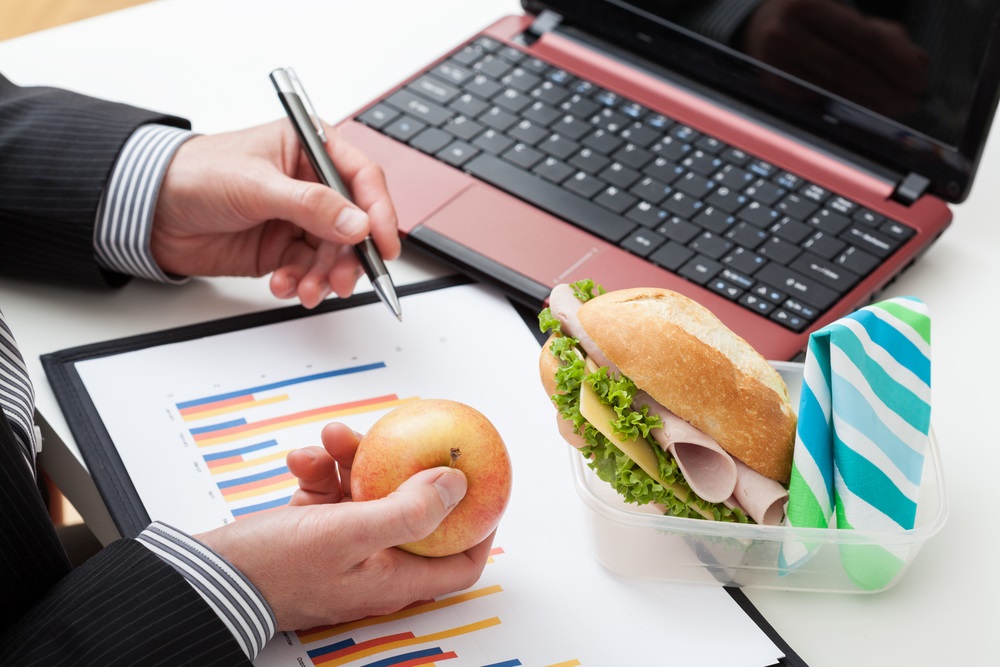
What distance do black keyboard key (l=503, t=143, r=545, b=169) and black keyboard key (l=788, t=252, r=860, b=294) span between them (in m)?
0.27

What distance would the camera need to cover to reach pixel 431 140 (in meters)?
Result: 1.09

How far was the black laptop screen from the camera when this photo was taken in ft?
3.07

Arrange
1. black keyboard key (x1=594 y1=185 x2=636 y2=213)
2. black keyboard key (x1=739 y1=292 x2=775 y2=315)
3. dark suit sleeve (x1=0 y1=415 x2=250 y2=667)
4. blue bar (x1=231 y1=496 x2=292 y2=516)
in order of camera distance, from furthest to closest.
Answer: black keyboard key (x1=594 y1=185 x2=636 y2=213) < black keyboard key (x1=739 y1=292 x2=775 y2=315) < blue bar (x1=231 y1=496 x2=292 y2=516) < dark suit sleeve (x1=0 y1=415 x2=250 y2=667)

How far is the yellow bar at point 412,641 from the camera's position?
0.72 m

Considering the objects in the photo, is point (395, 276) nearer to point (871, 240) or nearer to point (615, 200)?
point (615, 200)

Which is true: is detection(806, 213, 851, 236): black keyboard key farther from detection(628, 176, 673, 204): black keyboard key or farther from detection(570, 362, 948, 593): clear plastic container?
detection(570, 362, 948, 593): clear plastic container

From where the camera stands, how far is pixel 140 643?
68cm

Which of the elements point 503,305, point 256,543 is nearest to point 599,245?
point 503,305

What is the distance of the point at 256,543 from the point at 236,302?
0.33m

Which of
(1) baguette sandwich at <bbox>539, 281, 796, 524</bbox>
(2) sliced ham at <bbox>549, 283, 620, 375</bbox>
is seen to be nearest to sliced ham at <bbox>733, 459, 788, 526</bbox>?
(1) baguette sandwich at <bbox>539, 281, 796, 524</bbox>

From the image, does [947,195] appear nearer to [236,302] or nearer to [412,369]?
[412,369]

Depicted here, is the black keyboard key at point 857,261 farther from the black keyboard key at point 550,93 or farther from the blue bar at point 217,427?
the blue bar at point 217,427

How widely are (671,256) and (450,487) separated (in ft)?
1.16

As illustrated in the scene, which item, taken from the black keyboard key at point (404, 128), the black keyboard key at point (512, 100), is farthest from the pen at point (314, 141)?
the black keyboard key at point (512, 100)
